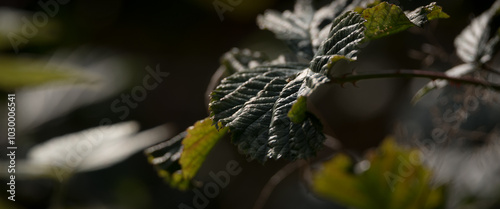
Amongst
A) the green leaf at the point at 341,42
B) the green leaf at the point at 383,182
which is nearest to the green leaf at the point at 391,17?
the green leaf at the point at 341,42

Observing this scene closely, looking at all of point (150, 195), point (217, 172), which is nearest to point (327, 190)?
point (150, 195)

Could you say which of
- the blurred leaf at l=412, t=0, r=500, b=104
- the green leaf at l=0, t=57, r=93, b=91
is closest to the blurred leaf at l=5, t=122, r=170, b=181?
the green leaf at l=0, t=57, r=93, b=91

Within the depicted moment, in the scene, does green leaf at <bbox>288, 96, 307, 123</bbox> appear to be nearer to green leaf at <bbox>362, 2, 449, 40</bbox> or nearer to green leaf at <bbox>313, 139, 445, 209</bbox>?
green leaf at <bbox>362, 2, 449, 40</bbox>

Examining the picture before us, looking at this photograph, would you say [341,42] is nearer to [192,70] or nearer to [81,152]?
[81,152]

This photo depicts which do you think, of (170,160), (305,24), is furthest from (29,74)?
(305,24)
